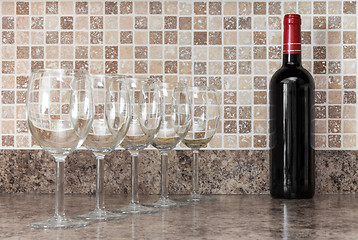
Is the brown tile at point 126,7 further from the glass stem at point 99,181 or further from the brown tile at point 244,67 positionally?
the glass stem at point 99,181

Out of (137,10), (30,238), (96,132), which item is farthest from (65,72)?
(137,10)

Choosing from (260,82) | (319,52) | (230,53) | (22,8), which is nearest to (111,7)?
(22,8)

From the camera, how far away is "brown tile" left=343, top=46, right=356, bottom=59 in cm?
153

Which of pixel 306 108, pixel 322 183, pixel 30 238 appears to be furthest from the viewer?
pixel 322 183

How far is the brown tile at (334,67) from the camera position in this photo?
5.01 feet

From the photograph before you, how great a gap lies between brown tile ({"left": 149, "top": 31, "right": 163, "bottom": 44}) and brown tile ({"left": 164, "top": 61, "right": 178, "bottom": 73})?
6 centimetres

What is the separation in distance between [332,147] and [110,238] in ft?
2.82

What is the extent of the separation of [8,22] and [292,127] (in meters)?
0.83

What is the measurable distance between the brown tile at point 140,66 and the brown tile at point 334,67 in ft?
1.63

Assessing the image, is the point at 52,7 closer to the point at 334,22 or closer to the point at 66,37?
the point at 66,37

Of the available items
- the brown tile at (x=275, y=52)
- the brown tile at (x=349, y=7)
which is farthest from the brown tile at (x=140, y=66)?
the brown tile at (x=349, y=7)

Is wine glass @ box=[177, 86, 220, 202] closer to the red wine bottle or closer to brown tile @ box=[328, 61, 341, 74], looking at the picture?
the red wine bottle

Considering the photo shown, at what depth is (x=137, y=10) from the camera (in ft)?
5.10

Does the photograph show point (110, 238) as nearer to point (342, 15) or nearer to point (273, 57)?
point (273, 57)
